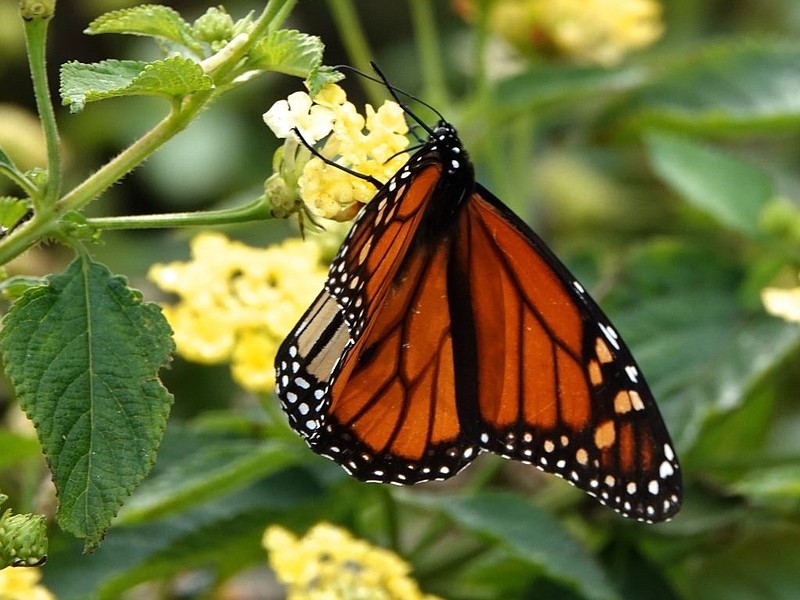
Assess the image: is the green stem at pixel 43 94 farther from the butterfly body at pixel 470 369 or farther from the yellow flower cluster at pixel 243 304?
the yellow flower cluster at pixel 243 304

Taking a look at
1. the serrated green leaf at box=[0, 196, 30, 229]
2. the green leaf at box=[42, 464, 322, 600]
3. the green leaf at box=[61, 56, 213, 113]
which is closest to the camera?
the green leaf at box=[61, 56, 213, 113]

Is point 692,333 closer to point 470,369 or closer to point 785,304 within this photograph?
point 785,304

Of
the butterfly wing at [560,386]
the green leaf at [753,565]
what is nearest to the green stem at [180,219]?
the butterfly wing at [560,386]

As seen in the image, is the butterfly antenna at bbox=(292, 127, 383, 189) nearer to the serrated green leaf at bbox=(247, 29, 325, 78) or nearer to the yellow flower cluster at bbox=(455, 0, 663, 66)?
the serrated green leaf at bbox=(247, 29, 325, 78)

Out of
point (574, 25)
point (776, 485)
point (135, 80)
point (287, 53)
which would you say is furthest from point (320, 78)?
point (574, 25)

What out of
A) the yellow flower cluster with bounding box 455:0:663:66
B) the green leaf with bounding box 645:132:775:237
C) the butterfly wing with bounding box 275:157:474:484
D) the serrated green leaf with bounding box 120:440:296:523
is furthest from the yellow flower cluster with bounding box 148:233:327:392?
the yellow flower cluster with bounding box 455:0:663:66

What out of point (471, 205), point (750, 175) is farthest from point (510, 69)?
point (471, 205)

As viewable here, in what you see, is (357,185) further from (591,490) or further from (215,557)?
(215,557)
